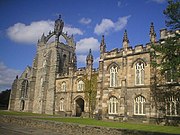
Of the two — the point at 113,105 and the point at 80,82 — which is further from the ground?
the point at 80,82

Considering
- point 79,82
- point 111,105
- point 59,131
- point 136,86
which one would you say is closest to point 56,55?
point 79,82

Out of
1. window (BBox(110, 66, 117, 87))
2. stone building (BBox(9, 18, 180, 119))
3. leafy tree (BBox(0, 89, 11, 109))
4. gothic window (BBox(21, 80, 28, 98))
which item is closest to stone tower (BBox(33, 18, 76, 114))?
stone building (BBox(9, 18, 180, 119))

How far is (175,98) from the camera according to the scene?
2377 centimetres

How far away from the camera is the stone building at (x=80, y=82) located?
27719mm

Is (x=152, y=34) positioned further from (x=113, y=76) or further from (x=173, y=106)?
(x=173, y=106)

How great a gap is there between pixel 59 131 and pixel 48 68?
3184cm

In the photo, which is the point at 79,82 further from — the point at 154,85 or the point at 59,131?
the point at 59,131

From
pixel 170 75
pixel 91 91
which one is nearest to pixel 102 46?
pixel 91 91

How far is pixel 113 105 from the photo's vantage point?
99.7 ft

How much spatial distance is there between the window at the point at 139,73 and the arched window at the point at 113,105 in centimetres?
467

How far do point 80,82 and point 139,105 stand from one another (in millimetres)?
16452

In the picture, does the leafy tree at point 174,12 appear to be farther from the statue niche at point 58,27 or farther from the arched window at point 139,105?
the statue niche at point 58,27

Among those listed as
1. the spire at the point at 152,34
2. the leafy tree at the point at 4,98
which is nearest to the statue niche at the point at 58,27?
the spire at the point at 152,34

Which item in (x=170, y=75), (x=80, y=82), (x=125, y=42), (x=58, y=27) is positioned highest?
(x=58, y=27)
